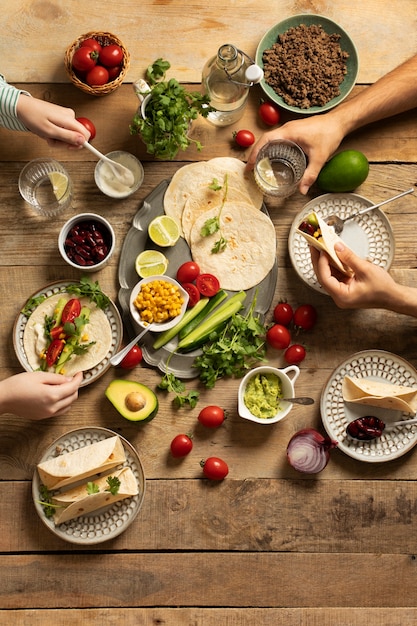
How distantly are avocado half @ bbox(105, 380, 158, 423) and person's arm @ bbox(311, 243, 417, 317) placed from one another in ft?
3.19

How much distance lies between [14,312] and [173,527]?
4.27 ft

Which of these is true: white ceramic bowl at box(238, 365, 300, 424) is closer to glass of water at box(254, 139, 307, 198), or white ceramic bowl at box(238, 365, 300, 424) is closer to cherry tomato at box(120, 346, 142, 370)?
cherry tomato at box(120, 346, 142, 370)

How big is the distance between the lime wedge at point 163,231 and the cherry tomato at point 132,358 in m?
0.52

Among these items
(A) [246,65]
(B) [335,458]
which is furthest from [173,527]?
(A) [246,65]

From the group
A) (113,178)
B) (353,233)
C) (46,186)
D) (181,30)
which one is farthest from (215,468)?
(181,30)

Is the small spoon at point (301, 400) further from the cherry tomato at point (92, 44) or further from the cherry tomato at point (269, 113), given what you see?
the cherry tomato at point (92, 44)

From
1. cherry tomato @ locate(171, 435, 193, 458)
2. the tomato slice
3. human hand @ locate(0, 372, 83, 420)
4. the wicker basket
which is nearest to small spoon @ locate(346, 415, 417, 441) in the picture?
cherry tomato @ locate(171, 435, 193, 458)

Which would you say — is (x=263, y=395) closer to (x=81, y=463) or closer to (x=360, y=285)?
(x=360, y=285)

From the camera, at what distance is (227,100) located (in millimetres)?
3109

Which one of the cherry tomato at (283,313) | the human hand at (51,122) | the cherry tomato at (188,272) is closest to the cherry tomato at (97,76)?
the human hand at (51,122)

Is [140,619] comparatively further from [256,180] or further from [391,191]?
[391,191]

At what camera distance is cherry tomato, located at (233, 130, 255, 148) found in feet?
10.4

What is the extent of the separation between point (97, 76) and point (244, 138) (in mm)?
762

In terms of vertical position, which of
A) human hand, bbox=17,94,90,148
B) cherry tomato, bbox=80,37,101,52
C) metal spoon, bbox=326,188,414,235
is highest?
cherry tomato, bbox=80,37,101,52
